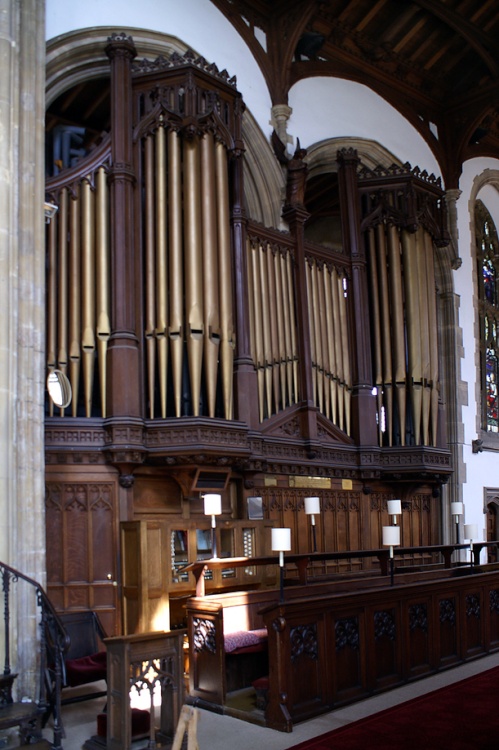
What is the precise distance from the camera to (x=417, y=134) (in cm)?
1452

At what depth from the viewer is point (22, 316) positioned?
654cm

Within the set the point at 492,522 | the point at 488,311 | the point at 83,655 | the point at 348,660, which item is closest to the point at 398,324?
the point at 488,311

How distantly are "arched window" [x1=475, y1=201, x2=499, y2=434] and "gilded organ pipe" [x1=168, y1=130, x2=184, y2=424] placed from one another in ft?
27.8

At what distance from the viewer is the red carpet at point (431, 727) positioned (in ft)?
18.0

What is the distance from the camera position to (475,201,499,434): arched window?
1579cm

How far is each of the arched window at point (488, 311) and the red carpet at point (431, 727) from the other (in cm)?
936

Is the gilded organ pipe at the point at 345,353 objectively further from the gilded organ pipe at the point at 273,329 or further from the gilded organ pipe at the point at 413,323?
the gilded organ pipe at the point at 273,329

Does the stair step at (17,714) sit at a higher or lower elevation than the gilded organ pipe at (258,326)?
lower

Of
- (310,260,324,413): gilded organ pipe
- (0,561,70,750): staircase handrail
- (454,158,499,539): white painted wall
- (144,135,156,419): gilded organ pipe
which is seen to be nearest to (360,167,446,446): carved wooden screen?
(310,260,324,413): gilded organ pipe

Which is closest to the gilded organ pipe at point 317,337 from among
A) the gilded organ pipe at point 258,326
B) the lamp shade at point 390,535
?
the gilded organ pipe at point 258,326

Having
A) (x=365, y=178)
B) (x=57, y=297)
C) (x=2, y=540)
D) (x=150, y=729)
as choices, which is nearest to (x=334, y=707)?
(x=150, y=729)

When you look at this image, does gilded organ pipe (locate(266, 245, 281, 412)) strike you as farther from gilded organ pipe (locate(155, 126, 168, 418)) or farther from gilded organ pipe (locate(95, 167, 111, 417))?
gilded organ pipe (locate(95, 167, 111, 417))

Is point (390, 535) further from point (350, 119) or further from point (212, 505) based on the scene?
point (350, 119)

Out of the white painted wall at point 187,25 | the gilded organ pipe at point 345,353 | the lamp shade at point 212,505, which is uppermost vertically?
the white painted wall at point 187,25
